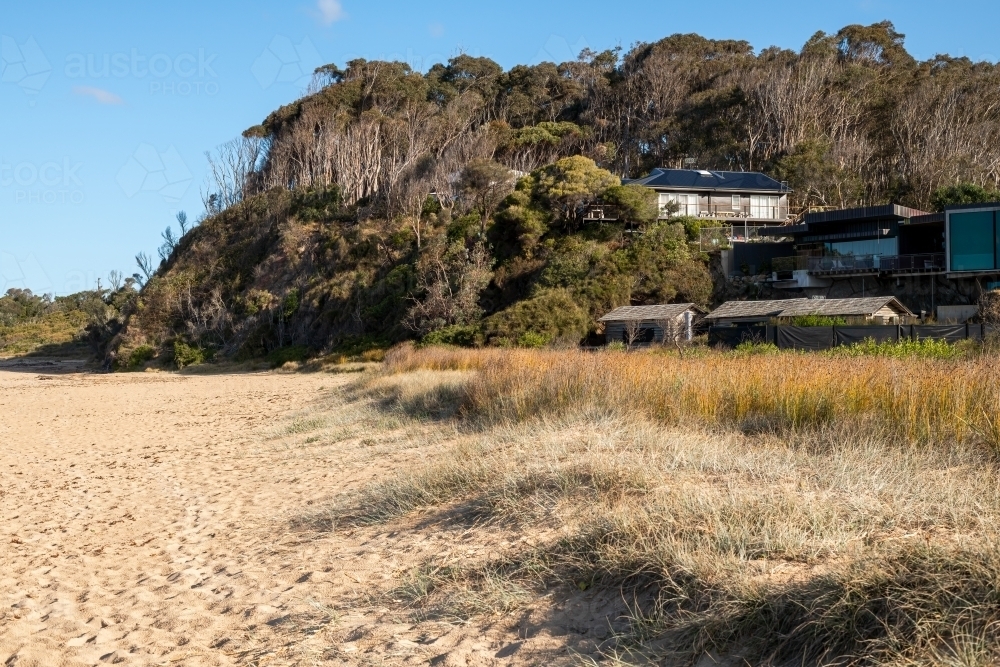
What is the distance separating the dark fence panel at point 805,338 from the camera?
83.7ft

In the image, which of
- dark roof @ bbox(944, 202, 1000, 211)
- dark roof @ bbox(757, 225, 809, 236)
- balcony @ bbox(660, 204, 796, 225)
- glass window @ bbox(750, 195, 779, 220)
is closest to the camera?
dark roof @ bbox(944, 202, 1000, 211)

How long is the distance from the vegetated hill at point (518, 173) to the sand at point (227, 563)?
22.8m

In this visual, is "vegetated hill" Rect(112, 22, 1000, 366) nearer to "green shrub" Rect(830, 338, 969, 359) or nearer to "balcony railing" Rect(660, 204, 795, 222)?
"balcony railing" Rect(660, 204, 795, 222)

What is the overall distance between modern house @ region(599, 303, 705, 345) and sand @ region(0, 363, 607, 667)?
2039 cm

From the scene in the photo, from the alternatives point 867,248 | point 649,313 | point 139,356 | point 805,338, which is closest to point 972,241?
point 867,248

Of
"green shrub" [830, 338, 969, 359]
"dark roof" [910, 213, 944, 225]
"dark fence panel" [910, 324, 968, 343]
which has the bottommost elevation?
"green shrub" [830, 338, 969, 359]

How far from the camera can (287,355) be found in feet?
150

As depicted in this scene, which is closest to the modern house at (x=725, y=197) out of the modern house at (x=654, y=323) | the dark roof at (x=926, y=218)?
the dark roof at (x=926, y=218)

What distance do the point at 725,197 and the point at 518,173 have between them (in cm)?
1301

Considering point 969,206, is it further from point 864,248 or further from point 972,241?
point 864,248

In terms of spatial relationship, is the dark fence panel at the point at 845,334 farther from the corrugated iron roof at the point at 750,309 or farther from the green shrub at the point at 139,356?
the green shrub at the point at 139,356

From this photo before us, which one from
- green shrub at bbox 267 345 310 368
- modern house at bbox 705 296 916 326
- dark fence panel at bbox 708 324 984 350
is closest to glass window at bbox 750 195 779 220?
modern house at bbox 705 296 916 326

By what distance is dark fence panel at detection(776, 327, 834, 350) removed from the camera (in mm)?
25516

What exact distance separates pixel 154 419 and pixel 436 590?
17997 mm
